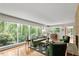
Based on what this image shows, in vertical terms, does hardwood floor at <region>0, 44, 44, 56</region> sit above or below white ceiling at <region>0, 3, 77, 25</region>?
below

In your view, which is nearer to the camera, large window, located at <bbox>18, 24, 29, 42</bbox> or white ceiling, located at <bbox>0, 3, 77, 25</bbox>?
white ceiling, located at <bbox>0, 3, 77, 25</bbox>

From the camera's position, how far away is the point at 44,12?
93.7 inches

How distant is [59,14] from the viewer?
7.71 ft

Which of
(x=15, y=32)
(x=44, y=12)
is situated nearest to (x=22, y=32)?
(x=15, y=32)

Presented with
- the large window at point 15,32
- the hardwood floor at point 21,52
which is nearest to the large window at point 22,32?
the large window at point 15,32

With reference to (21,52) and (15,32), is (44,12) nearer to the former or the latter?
(15,32)

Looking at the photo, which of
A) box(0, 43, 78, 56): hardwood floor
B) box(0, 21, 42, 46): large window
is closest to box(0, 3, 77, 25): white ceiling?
box(0, 21, 42, 46): large window

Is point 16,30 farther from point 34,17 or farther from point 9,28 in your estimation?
point 34,17

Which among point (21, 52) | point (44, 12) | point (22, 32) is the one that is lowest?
point (21, 52)

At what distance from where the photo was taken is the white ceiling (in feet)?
7.31

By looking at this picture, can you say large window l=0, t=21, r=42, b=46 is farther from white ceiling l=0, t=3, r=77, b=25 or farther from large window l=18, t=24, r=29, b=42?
white ceiling l=0, t=3, r=77, b=25

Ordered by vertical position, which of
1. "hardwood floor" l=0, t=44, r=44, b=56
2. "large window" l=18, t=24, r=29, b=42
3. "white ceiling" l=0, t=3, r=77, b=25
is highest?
"white ceiling" l=0, t=3, r=77, b=25

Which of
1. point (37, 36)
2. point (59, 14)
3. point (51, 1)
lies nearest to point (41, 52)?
point (37, 36)

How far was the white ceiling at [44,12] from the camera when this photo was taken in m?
2.23
